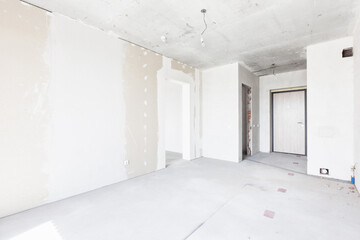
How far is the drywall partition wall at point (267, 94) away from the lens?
5.79m

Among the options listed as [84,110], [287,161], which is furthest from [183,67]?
[287,161]

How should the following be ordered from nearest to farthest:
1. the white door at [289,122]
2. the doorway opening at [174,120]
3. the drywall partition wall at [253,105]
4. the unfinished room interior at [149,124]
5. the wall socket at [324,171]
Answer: the unfinished room interior at [149,124] → the wall socket at [324,171] → the drywall partition wall at [253,105] → the white door at [289,122] → the doorway opening at [174,120]

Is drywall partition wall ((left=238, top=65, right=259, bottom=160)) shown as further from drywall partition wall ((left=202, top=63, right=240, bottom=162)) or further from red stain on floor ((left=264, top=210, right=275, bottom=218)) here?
red stain on floor ((left=264, top=210, right=275, bottom=218))

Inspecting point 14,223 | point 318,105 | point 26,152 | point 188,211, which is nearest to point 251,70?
point 318,105

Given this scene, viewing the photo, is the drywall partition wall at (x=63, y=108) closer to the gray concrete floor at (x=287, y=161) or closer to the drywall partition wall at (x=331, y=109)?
the gray concrete floor at (x=287, y=161)

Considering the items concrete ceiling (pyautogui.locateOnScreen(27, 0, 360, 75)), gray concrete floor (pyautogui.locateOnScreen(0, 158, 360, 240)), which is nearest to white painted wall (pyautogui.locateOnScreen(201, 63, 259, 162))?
concrete ceiling (pyautogui.locateOnScreen(27, 0, 360, 75))

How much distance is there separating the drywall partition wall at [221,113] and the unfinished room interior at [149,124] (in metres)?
0.38

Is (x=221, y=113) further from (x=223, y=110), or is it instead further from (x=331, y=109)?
(x=331, y=109)

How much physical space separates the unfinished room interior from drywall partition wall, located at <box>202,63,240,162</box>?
14.9 inches

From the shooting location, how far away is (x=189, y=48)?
387 cm

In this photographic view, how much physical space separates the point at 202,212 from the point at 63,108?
8.56ft

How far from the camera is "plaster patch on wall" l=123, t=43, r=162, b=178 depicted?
3.59 metres

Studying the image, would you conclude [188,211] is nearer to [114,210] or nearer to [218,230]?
[218,230]

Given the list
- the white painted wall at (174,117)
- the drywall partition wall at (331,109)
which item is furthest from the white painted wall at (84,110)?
the drywall partition wall at (331,109)
